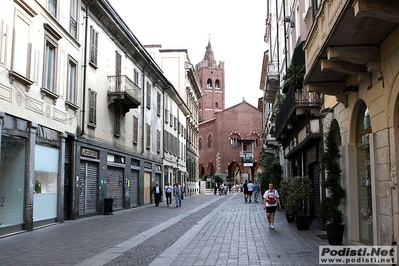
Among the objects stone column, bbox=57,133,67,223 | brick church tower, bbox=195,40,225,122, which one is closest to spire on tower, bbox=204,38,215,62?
brick church tower, bbox=195,40,225,122

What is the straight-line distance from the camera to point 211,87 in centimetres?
11319

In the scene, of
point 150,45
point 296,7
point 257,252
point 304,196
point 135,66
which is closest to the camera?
point 257,252

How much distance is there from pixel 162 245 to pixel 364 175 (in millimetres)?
5139

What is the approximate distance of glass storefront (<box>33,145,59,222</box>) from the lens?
1548cm

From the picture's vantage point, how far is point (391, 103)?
8297mm

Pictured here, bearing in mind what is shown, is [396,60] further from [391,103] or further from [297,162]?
[297,162]

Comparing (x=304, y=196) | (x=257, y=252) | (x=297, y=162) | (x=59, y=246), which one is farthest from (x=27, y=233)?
(x=297, y=162)

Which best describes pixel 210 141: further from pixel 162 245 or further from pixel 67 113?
pixel 162 245

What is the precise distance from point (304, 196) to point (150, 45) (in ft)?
127

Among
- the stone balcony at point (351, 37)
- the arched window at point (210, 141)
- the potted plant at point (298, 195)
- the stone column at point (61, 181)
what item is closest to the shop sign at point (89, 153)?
the stone column at point (61, 181)

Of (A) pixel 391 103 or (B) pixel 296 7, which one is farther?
(B) pixel 296 7

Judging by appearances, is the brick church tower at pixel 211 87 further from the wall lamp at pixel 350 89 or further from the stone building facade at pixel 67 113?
the wall lamp at pixel 350 89

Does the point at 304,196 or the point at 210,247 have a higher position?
the point at 304,196

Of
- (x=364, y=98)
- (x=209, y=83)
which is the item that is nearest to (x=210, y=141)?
(x=209, y=83)
